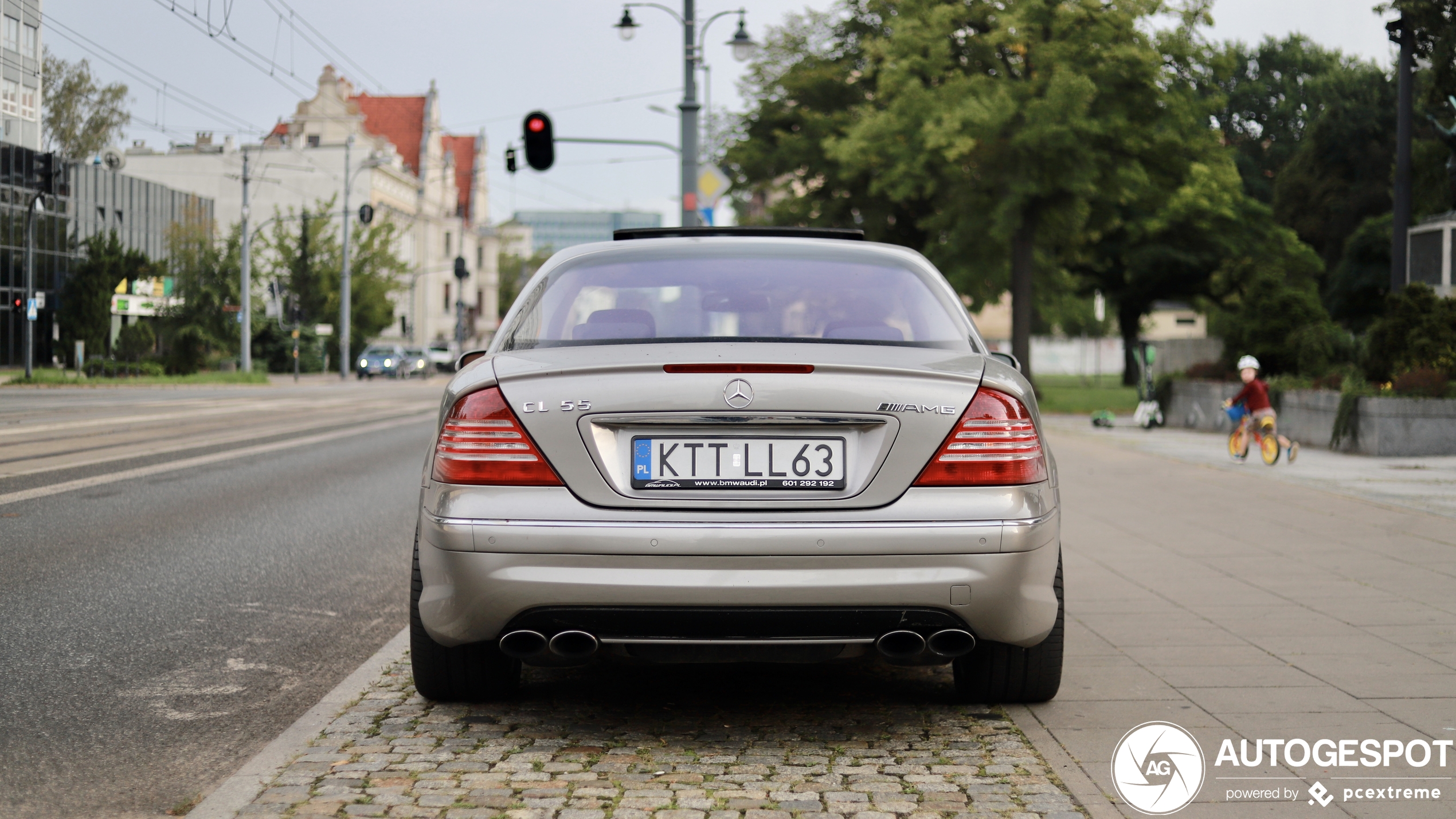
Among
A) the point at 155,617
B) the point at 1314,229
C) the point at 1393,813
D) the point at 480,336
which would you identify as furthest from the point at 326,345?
the point at 1393,813

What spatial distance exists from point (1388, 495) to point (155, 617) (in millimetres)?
9863

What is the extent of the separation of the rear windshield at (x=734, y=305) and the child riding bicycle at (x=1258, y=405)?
1224 centimetres

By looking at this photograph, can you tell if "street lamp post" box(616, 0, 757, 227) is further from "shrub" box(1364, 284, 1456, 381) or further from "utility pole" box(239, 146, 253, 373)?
"utility pole" box(239, 146, 253, 373)

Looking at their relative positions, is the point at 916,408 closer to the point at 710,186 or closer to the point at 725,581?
the point at 725,581

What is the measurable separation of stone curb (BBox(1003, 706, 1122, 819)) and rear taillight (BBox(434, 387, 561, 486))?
1636 mm

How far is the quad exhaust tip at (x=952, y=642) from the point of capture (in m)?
4.16

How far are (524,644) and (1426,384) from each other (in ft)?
49.6

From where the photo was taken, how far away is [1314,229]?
53.7 m

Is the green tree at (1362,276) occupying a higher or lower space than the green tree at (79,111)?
lower

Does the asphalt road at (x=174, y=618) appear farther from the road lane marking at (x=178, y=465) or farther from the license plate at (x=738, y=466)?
the license plate at (x=738, y=466)

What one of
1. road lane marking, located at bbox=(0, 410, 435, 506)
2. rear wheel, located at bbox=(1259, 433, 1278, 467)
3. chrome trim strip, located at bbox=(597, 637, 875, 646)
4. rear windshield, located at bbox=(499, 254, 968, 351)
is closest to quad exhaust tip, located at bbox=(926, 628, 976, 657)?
chrome trim strip, located at bbox=(597, 637, 875, 646)

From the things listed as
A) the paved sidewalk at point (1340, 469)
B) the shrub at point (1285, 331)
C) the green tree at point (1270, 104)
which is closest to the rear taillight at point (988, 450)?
the paved sidewalk at point (1340, 469)

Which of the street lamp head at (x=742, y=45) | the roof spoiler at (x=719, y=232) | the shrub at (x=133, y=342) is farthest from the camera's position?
the shrub at (x=133, y=342)

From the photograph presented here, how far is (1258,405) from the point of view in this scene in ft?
54.0
